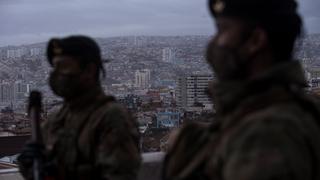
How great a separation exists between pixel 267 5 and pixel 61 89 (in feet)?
5.73

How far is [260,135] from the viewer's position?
1907mm

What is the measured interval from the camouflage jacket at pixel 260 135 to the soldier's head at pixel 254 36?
5 centimetres

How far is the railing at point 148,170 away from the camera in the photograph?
5.39 m

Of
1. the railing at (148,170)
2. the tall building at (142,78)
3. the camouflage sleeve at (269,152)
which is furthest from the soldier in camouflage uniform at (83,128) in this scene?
the tall building at (142,78)

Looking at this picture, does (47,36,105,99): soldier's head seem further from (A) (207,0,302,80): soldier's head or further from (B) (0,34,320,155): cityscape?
(B) (0,34,320,155): cityscape

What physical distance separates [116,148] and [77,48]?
2.08ft

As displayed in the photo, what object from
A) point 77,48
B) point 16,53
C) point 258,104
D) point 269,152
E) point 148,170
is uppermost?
point 77,48

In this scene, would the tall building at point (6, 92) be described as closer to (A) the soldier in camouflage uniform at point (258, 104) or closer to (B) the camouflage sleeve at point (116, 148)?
(B) the camouflage sleeve at point (116, 148)

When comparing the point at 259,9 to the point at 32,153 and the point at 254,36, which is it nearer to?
the point at 254,36

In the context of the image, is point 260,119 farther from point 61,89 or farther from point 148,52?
point 148,52

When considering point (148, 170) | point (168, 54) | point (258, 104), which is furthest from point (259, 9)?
point (168, 54)

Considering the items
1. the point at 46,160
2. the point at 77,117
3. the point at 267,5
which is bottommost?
the point at 46,160

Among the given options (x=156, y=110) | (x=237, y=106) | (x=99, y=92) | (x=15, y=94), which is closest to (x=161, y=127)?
(x=156, y=110)

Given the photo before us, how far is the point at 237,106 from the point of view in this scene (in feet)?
6.83
